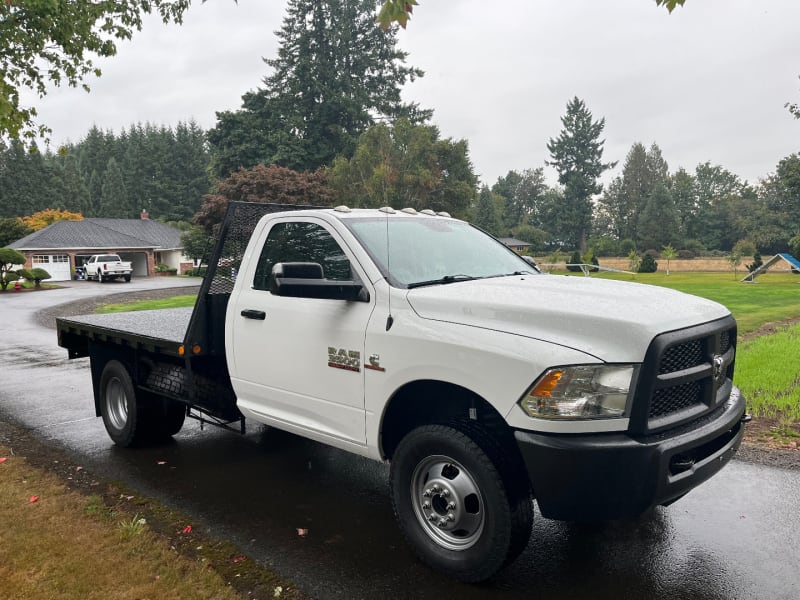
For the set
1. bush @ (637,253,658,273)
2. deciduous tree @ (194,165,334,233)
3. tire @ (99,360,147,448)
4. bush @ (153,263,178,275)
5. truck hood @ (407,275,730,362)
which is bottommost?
bush @ (637,253,658,273)

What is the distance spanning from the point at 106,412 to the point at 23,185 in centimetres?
8955

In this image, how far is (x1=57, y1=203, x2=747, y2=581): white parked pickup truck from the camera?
9.66 ft

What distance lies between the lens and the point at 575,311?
314 centimetres

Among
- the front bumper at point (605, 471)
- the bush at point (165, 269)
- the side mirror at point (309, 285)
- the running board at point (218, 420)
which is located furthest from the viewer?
the bush at point (165, 269)

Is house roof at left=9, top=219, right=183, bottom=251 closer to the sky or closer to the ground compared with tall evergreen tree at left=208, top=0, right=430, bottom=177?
closer to the ground

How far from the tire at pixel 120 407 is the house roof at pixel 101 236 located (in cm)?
4995

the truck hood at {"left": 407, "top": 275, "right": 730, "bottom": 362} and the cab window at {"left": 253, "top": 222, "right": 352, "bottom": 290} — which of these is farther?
the cab window at {"left": 253, "top": 222, "right": 352, "bottom": 290}

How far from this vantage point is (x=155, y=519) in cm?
431

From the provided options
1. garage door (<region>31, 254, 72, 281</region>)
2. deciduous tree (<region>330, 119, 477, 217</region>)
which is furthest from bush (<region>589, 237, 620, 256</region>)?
garage door (<region>31, 254, 72, 281</region>)

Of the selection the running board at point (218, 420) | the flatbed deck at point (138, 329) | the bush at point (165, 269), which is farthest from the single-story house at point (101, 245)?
the running board at point (218, 420)

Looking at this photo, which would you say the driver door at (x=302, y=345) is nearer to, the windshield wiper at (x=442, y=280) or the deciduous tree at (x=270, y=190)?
the windshield wiper at (x=442, y=280)

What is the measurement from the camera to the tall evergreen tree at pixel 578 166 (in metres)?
85.7

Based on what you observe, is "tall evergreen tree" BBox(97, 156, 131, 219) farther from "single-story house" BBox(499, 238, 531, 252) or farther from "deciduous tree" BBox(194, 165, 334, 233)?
"deciduous tree" BBox(194, 165, 334, 233)

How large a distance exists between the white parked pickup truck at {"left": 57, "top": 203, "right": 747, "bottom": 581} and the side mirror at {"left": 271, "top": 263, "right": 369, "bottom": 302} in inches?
0.5
